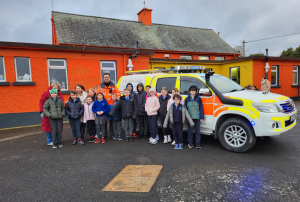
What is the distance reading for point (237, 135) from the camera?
4855 millimetres

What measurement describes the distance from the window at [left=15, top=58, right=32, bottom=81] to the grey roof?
294 inches

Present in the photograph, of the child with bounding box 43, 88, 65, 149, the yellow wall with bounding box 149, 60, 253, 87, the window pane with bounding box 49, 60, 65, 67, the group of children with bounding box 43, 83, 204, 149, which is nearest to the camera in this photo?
the group of children with bounding box 43, 83, 204, 149

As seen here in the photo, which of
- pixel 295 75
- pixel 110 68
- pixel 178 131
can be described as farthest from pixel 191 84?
pixel 295 75

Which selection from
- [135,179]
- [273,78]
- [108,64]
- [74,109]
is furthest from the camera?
[273,78]

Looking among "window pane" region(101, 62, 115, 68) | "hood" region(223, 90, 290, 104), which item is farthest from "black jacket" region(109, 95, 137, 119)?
"window pane" region(101, 62, 115, 68)

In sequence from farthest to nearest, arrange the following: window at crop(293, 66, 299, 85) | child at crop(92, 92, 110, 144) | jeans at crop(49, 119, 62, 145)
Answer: window at crop(293, 66, 299, 85) < child at crop(92, 92, 110, 144) < jeans at crop(49, 119, 62, 145)

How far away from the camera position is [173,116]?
5.42m

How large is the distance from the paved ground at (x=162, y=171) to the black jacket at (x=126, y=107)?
2.85ft

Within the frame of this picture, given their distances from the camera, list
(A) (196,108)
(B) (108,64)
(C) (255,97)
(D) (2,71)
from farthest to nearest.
→ 1. (B) (108,64)
2. (D) (2,71)
3. (A) (196,108)
4. (C) (255,97)

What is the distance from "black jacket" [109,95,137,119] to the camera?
6199 mm

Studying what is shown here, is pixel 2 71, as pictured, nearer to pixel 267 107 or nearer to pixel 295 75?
pixel 267 107

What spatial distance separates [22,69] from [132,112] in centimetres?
625

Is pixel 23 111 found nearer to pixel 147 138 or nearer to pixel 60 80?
pixel 60 80

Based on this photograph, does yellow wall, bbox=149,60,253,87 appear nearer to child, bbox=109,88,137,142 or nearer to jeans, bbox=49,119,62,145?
child, bbox=109,88,137,142
